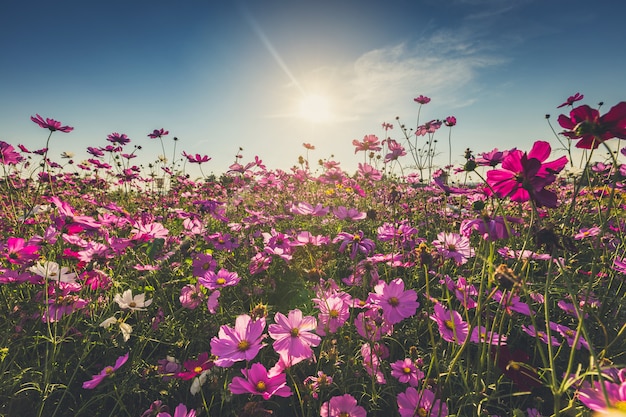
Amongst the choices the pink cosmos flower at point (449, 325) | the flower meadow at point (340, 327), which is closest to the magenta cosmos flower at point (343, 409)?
the flower meadow at point (340, 327)

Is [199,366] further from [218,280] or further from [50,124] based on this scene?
[50,124]

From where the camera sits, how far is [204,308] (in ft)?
5.17

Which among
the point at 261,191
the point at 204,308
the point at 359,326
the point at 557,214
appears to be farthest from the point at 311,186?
the point at 359,326

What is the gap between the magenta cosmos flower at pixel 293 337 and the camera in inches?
38.1

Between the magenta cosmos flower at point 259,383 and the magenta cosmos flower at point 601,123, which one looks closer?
the magenta cosmos flower at point 601,123

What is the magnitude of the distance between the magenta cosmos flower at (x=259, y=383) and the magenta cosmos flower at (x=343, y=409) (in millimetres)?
160

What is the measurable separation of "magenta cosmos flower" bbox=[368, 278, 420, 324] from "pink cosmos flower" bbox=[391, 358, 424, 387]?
0.63ft

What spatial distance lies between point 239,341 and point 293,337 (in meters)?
0.18

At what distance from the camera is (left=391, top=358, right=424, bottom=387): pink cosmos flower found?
1079 millimetres

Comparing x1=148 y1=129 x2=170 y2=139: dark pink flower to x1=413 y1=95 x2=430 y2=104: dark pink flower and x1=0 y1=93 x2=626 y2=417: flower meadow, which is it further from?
x1=413 y1=95 x2=430 y2=104: dark pink flower

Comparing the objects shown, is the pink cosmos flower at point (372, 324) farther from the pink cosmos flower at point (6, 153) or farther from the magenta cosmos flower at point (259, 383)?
the pink cosmos flower at point (6, 153)

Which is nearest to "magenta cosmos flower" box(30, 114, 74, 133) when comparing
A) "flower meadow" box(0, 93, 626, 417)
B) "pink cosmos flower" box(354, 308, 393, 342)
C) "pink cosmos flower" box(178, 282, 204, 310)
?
"flower meadow" box(0, 93, 626, 417)

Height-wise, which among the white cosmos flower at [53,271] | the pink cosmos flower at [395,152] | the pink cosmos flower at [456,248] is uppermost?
the pink cosmos flower at [395,152]

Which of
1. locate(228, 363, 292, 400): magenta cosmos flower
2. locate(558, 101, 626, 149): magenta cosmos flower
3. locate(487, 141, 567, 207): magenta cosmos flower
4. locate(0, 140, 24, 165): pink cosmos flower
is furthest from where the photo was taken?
locate(0, 140, 24, 165): pink cosmos flower
